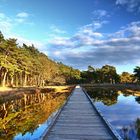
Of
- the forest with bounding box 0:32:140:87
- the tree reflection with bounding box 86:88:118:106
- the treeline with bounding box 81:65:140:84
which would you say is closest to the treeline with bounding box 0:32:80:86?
the forest with bounding box 0:32:140:87

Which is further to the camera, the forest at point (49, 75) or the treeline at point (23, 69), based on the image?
the forest at point (49, 75)

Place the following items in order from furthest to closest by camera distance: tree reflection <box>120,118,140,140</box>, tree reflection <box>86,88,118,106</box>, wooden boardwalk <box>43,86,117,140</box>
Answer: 1. tree reflection <box>86,88,118,106</box>
2. tree reflection <box>120,118,140,140</box>
3. wooden boardwalk <box>43,86,117,140</box>

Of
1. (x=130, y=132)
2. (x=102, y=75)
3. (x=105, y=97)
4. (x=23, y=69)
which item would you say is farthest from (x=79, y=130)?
(x=102, y=75)

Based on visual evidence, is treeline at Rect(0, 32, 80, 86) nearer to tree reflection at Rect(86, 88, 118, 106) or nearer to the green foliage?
the green foliage

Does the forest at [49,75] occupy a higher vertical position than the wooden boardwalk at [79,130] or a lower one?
higher

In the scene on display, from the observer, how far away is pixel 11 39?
64562mm

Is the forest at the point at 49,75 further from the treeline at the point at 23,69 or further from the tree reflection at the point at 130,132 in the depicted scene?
the tree reflection at the point at 130,132

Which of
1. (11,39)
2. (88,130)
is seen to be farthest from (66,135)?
(11,39)

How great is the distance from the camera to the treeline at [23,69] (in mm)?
63500

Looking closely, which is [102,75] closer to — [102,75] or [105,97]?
[102,75]

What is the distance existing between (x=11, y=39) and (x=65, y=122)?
53278 mm

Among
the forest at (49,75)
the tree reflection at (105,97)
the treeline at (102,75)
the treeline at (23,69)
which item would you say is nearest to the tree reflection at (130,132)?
the tree reflection at (105,97)

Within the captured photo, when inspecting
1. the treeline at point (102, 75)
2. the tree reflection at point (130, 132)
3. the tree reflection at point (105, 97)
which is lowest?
the tree reflection at point (130, 132)

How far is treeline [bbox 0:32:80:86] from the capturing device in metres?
63.5
